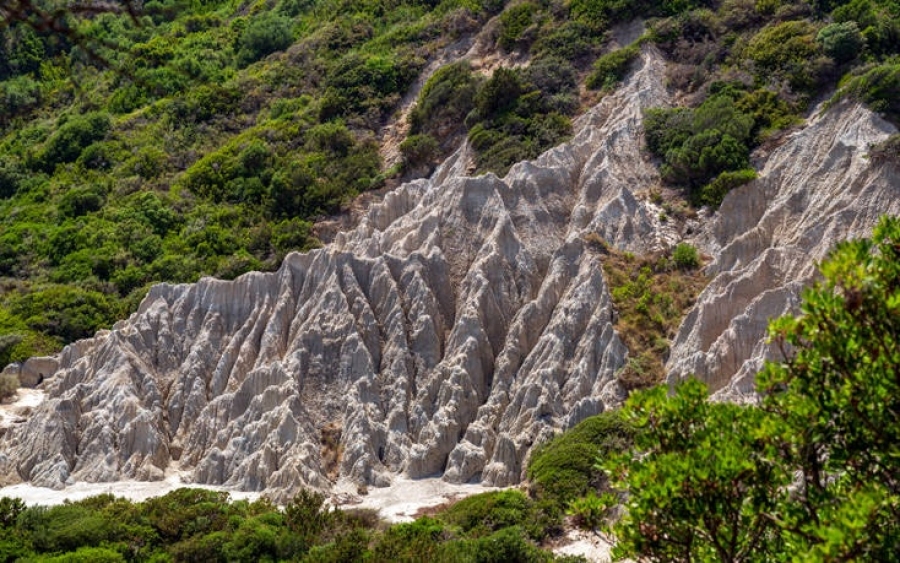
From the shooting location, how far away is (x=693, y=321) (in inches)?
1348

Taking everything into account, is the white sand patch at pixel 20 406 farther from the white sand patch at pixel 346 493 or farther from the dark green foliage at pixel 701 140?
the dark green foliage at pixel 701 140

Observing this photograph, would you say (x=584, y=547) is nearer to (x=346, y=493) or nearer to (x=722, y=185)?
(x=346, y=493)

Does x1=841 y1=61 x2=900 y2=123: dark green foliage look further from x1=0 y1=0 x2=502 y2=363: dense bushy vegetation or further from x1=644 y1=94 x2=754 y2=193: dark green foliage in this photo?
x1=0 y1=0 x2=502 y2=363: dense bushy vegetation

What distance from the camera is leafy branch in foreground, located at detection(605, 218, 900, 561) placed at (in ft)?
34.5

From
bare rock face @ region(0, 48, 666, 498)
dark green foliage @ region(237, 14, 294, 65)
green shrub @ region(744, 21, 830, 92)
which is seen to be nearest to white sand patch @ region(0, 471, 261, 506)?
bare rock face @ region(0, 48, 666, 498)

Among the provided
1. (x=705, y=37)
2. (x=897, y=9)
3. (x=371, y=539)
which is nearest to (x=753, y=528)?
(x=371, y=539)

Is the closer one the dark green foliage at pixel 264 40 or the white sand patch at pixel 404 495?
the white sand patch at pixel 404 495

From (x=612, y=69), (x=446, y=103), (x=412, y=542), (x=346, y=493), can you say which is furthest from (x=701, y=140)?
(x=412, y=542)

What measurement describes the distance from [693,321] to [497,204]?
10.6 meters

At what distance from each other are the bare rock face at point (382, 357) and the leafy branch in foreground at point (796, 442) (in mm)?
21144

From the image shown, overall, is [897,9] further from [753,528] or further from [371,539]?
[753,528]

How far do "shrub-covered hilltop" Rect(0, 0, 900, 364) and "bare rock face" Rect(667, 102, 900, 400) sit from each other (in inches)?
50.8

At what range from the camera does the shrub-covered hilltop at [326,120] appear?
148 ft

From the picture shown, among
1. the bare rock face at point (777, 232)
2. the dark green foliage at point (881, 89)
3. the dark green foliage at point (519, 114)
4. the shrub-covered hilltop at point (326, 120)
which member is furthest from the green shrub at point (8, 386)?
the dark green foliage at point (881, 89)
